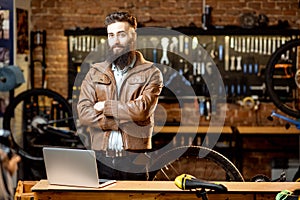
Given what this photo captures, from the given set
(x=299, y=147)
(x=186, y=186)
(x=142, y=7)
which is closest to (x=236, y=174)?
(x=186, y=186)

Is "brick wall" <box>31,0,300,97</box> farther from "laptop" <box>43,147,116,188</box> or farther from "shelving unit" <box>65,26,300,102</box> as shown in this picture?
"laptop" <box>43,147,116,188</box>

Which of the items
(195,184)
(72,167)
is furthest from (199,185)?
(72,167)

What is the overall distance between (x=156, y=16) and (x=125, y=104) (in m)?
4.45

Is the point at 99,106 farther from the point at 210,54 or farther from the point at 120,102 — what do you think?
the point at 210,54

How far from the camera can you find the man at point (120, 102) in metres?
5.05

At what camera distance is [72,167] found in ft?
14.2

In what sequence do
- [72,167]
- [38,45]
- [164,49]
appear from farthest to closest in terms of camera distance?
[38,45], [164,49], [72,167]

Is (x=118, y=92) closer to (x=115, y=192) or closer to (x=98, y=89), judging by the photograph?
(x=98, y=89)

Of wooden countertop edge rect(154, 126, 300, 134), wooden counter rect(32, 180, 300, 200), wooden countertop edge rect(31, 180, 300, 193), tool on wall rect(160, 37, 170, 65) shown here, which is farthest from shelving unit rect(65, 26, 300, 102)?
wooden counter rect(32, 180, 300, 200)

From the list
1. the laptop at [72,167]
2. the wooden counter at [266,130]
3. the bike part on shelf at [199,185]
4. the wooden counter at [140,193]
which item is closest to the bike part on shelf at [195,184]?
the bike part on shelf at [199,185]

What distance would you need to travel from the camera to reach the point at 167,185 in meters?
4.50

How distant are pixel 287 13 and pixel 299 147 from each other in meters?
1.80

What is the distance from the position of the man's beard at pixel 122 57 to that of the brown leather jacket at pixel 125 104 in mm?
59

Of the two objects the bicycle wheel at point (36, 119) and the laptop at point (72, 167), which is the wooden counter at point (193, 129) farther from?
the laptop at point (72, 167)
